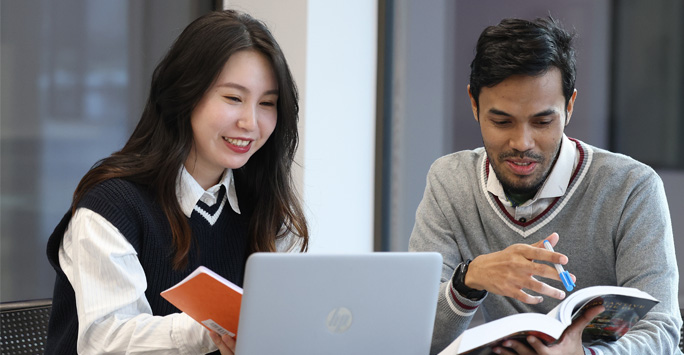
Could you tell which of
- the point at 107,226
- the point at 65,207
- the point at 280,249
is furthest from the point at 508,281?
the point at 65,207

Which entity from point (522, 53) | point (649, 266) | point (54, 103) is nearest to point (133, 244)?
point (522, 53)

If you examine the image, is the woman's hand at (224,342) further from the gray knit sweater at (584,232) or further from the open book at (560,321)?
the gray knit sweater at (584,232)

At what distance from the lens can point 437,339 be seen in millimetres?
1637

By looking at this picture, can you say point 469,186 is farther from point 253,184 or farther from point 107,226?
point 107,226

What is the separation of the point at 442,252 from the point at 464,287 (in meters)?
0.25

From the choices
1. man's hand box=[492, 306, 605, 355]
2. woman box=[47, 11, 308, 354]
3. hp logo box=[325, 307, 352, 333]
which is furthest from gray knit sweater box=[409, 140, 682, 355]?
hp logo box=[325, 307, 352, 333]

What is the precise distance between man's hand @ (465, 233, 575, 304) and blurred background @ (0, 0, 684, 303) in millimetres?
1220

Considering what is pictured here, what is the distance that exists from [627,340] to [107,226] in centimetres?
103

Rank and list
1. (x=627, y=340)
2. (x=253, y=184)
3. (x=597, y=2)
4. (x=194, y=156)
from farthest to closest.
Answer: (x=597, y=2)
(x=253, y=184)
(x=194, y=156)
(x=627, y=340)

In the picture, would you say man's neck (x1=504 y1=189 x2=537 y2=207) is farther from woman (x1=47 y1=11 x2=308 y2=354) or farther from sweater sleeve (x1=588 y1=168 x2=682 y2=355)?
woman (x1=47 y1=11 x2=308 y2=354)

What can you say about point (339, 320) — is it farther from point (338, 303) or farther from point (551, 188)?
point (551, 188)

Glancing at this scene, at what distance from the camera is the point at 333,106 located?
2.91 m

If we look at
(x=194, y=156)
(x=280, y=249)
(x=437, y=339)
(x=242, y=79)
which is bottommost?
(x=437, y=339)

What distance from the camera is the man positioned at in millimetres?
1545
